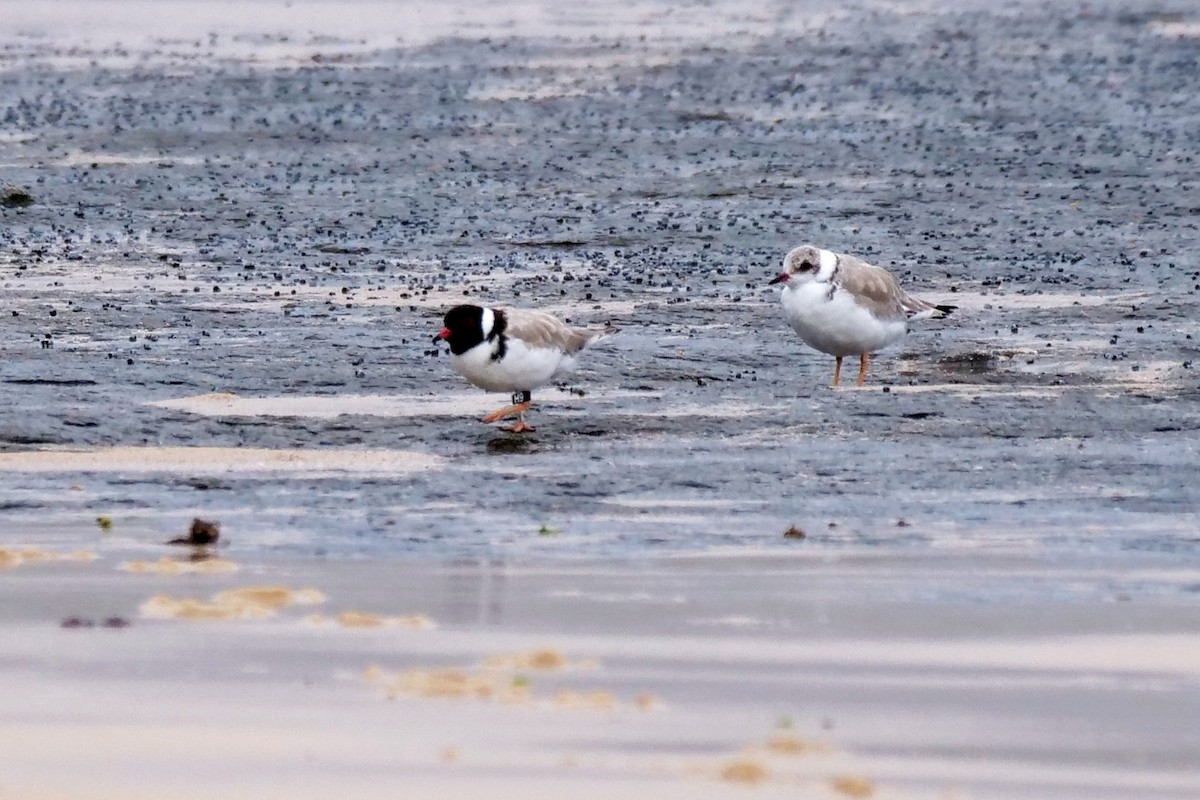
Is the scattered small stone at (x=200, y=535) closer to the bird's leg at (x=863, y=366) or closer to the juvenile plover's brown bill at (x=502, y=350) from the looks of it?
the juvenile plover's brown bill at (x=502, y=350)

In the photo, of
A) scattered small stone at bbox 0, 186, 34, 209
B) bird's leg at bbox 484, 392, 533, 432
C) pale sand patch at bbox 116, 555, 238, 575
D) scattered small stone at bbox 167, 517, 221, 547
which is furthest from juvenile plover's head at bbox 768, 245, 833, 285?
scattered small stone at bbox 0, 186, 34, 209

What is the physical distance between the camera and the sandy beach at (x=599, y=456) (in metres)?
6.82

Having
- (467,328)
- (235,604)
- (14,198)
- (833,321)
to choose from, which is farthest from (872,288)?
(14,198)

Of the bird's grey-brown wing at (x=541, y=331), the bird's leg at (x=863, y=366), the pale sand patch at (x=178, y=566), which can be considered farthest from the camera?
the bird's leg at (x=863, y=366)

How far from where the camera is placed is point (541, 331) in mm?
12703

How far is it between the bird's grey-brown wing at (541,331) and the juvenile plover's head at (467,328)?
0.10m

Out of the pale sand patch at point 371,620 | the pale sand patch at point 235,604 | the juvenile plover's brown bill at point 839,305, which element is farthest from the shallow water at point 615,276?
the pale sand patch at point 371,620

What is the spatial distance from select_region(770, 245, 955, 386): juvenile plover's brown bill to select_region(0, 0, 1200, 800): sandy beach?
0.36 metres

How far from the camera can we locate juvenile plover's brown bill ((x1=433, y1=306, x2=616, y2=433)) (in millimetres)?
12391

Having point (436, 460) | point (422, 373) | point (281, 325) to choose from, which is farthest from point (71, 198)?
point (436, 460)

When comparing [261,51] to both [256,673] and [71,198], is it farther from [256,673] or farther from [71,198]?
[256,673]

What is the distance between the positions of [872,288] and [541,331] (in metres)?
2.35

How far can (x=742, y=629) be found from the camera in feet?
26.3

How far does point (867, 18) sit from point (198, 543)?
2889 cm
